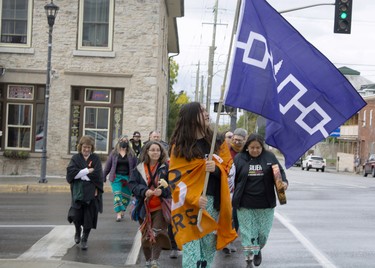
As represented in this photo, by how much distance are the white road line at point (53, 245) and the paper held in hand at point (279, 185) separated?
10.3 ft

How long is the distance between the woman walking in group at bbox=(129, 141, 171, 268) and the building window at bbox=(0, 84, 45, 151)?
52.8ft

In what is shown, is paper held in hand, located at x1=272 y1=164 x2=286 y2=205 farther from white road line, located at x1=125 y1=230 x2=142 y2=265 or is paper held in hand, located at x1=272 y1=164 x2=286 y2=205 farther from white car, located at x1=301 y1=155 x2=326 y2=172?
white car, located at x1=301 y1=155 x2=326 y2=172

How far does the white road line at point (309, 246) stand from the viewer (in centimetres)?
941

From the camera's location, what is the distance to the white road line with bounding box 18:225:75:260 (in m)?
9.78

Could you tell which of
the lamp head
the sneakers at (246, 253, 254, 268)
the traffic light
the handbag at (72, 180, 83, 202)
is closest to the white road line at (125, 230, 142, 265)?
the handbag at (72, 180, 83, 202)

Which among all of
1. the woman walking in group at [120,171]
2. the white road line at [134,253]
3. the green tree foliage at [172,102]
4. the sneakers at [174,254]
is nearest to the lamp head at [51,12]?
the woman walking in group at [120,171]

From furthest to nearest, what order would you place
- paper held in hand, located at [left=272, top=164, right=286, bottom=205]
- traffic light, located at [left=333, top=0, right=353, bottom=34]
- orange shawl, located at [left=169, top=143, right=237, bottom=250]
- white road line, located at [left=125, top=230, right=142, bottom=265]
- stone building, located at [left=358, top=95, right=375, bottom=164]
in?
1. stone building, located at [left=358, top=95, right=375, bottom=164]
2. traffic light, located at [left=333, top=0, right=353, bottom=34]
3. white road line, located at [left=125, top=230, right=142, bottom=265]
4. paper held in hand, located at [left=272, top=164, right=286, bottom=205]
5. orange shawl, located at [left=169, top=143, right=237, bottom=250]

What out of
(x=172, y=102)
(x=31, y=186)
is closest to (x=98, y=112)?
(x=31, y=186)

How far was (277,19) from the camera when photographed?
279 inches

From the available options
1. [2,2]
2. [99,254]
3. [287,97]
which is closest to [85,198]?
[99,254]

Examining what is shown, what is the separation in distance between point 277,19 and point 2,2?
62.9 ft

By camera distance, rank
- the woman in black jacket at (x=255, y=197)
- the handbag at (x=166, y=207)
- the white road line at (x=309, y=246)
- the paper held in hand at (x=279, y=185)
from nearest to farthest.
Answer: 1. the paper held in hand at (x=279, y=185)
2. the handbag at (x=166, y=207)
3. the woman in black jacket at (x=255, y=197)
4. the white road line at (x=309, y=246)

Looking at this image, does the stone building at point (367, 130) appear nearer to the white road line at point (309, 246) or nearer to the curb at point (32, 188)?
the curb at point (32, 188)

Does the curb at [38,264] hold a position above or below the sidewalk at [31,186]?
above
